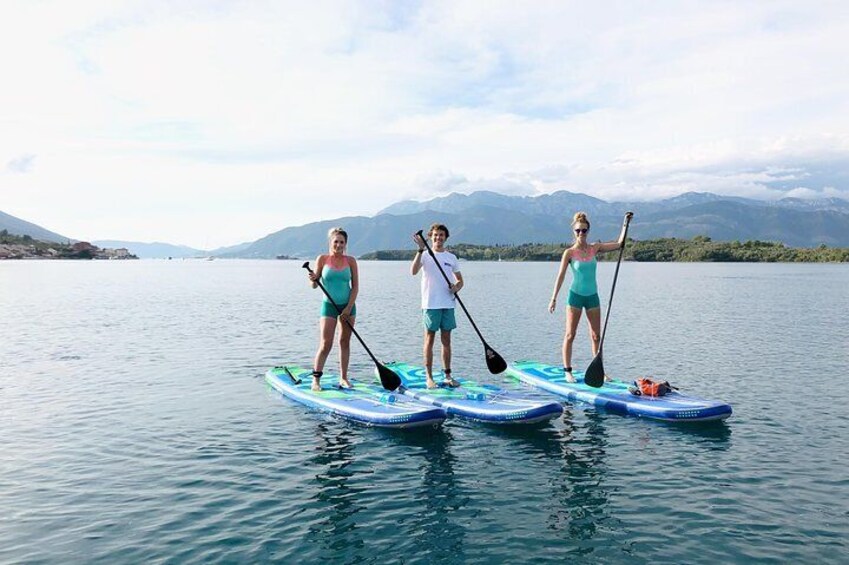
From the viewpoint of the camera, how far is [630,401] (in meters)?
Answer: 13.9

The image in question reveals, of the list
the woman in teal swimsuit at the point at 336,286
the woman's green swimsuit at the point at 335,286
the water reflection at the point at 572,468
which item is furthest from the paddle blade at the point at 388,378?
the water reflection at the point at 572,468

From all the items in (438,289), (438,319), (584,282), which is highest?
(584,282)

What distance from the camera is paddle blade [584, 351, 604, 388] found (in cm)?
1471

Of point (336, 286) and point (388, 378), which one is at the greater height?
point (336, 286)

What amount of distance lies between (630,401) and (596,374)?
1168mm

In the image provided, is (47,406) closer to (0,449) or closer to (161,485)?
(0,449)

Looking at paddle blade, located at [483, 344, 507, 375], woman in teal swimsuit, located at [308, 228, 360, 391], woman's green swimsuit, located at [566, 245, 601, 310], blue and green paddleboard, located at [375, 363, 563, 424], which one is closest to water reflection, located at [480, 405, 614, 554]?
blue and green paddleboard, located at [375, 363, 563, 424]

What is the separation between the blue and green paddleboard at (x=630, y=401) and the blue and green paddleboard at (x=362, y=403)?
432cm

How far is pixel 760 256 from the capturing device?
18438 centimetres

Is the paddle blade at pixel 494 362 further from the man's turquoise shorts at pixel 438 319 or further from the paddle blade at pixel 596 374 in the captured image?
the paddle blade at pixel 596 374

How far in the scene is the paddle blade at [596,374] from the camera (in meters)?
14.7

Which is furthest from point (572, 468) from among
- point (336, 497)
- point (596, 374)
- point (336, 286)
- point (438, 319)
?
point (336, 286)

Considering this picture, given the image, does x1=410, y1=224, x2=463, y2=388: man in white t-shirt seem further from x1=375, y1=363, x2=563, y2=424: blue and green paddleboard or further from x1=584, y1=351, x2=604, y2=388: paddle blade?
x1=584, y1=351, x2=604, y2=388: paddle blade

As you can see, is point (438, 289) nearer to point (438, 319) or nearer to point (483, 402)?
point (438, 319)
